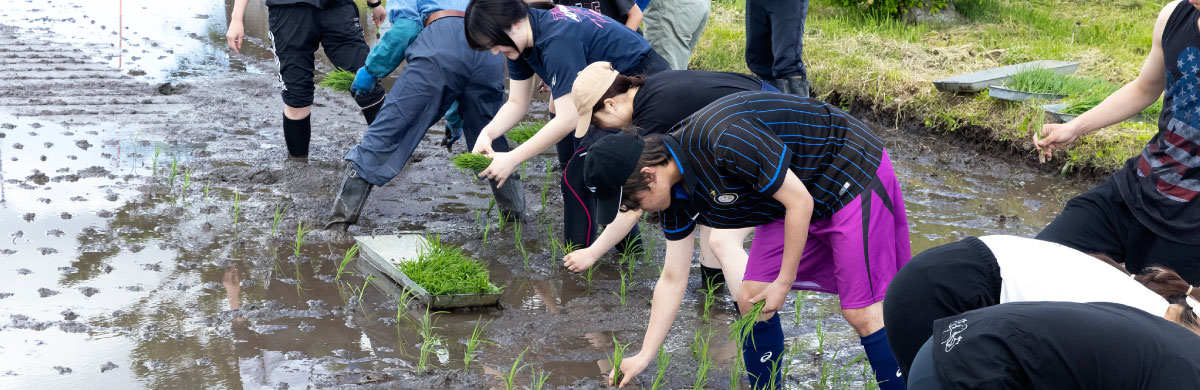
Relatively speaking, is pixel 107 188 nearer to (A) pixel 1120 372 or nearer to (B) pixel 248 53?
(B) pixel 248 53

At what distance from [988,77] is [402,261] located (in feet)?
14.9

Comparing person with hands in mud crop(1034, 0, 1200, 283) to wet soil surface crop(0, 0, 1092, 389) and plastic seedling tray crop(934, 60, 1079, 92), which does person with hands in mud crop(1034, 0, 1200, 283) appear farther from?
plastic seedling tray crop(934, 60, 1079, 92)

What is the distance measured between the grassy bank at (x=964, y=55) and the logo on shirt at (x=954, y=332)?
4547 mm

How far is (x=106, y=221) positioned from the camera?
4.82 meters

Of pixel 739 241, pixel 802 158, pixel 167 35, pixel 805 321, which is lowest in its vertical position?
pixel 167 35

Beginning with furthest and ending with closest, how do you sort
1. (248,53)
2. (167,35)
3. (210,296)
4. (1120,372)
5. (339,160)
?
(167,35) → (248,53) → (339,160) → (210,296) → (1120,372)

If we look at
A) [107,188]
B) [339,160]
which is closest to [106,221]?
[107,188]

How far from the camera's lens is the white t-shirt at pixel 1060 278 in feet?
6.69

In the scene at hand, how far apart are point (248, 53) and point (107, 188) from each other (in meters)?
4.30

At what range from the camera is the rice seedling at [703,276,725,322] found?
4.04 metres

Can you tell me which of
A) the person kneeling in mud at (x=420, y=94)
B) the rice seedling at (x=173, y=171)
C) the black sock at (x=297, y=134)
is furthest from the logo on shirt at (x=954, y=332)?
the black sock at (x=297, y=134)

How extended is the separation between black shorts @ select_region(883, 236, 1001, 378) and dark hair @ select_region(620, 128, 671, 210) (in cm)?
65

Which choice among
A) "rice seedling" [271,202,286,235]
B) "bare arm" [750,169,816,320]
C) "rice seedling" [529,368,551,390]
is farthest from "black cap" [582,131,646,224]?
"rice seedling" [271,202,286,235]

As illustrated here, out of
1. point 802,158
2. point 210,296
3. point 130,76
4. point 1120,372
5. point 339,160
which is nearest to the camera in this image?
point 1120,372
